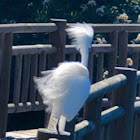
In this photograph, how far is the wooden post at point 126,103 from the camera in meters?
4.03

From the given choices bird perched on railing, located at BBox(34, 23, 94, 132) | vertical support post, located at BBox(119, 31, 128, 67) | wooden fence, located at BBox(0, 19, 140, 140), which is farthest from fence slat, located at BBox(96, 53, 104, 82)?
bird perched on railing, located at BBox(34, 23, 94, 132)

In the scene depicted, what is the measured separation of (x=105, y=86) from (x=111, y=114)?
0.31 meters

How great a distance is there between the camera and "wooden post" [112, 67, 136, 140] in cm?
403

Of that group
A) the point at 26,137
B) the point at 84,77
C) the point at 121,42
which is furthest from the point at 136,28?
the point at 84,77

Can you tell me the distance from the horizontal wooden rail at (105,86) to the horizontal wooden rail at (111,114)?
154 mm

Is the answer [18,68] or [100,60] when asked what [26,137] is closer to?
[18,68]

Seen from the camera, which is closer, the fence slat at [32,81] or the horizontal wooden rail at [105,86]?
the horizontal wooden rail at [105,86]

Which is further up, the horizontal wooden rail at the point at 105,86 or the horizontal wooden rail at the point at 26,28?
the horizontal wooden rail at the point at 26,28

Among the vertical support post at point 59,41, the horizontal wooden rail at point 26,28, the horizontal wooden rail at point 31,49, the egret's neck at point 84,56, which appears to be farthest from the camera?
the vertical support post at point 59,41

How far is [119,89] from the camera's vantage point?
409 cm

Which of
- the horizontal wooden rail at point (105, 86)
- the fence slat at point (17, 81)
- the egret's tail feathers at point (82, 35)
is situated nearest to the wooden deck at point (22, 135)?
the fence slat at point (17, 81)

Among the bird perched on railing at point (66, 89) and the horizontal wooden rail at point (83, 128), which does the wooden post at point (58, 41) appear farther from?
the horizontal wooden rail at point (83, 128)

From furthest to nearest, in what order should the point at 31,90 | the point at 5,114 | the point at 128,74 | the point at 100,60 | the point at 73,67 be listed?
1. the point at 100,60
2. the point at 31,90
3. the point at 5,114
4. the point at 128,74
5. the point at 73,67

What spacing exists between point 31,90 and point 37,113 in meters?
1.43
